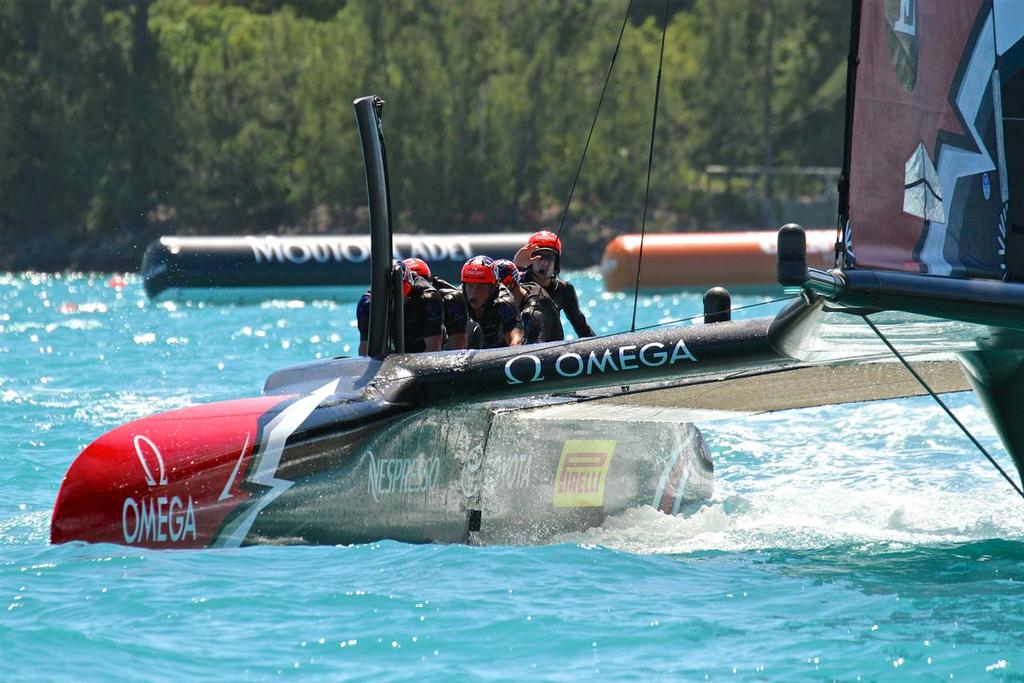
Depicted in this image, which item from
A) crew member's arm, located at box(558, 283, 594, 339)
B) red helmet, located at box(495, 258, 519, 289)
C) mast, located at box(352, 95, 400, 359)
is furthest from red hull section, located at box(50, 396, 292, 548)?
crew member's arm, located at box(558, 283, 594, 339)

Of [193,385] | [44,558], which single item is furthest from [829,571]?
[193,385]

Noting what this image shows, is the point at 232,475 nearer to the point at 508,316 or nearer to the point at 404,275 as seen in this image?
the point at 404,275

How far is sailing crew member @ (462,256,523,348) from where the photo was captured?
7.09 metres

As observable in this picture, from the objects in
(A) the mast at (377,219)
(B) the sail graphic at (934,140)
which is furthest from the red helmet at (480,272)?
(B) the sail graphic at (934,140)

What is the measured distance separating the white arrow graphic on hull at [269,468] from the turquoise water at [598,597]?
0.10 metres

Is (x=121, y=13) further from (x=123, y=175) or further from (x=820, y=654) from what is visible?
(x=820, y=654)

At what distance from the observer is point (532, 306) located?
7270 mm

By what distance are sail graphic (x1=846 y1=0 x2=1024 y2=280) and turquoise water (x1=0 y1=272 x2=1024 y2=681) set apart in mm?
1272

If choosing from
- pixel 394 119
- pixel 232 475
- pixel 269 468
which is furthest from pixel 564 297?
pixel 394 119

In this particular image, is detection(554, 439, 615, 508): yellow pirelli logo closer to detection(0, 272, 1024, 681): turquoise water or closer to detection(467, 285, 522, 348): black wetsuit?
detection(0, 272, 1024, 681): turquoise water

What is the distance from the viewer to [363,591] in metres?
5.25

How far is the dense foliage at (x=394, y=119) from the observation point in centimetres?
3403

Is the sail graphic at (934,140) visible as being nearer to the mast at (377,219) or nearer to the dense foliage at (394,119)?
the mast at (377,219)

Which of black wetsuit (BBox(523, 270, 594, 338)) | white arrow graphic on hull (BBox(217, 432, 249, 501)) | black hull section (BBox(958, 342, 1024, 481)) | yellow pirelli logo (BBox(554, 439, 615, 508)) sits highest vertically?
black wetsuit (BBox(523, 270, 594, 338))
